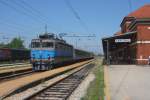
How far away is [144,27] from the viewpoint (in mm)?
46188

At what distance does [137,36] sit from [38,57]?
57.6 ft

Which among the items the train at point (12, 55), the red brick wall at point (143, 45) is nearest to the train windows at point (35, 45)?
the red brick wall at point (143, 45)

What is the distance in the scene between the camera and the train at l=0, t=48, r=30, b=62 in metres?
59.2

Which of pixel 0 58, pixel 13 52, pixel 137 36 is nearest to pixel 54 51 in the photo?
pixel 137 36

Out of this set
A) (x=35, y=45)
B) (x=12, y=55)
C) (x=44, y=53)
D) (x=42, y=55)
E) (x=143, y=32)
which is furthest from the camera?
(x=12, y=55)

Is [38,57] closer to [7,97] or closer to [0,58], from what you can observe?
[7,97]

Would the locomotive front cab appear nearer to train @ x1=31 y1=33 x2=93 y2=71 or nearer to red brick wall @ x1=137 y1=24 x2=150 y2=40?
train @ x1=31 y1=33 x2=93 y2=71

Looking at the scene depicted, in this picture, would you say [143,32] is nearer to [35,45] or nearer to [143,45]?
[143,45]

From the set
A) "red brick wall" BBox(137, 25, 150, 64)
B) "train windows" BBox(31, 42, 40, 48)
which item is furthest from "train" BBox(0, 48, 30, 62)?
"train windows" BBox(31, 42, 40, 48)

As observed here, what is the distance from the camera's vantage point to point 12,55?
6525 centimetres

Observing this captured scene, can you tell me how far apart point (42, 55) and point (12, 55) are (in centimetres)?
3313

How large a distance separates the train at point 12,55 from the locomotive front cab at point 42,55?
81.5 feet

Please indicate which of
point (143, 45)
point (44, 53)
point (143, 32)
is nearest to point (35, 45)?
point (44, 53)

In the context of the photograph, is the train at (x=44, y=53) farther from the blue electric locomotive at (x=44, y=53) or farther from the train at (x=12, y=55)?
the train at (x=12, y=55)
